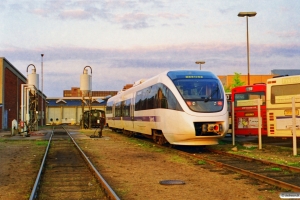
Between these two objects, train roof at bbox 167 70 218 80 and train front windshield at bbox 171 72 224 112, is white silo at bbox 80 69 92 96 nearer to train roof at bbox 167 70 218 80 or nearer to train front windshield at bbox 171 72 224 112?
train roof at bbox 167 70 218 80

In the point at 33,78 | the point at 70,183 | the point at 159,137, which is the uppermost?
the point at 33,78

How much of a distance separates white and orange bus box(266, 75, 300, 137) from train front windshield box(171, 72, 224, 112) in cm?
264

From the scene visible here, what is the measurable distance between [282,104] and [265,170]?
670 cm

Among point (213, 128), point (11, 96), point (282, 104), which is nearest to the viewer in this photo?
point (213, 128)

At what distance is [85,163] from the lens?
13758mm

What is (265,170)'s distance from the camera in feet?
38.0

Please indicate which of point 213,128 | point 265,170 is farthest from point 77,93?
point 265,170

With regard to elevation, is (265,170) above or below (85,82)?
below

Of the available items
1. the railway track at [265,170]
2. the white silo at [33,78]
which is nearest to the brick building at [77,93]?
the white silo at [33,78]

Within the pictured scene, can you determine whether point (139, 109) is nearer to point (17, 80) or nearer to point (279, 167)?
point (279, 167)

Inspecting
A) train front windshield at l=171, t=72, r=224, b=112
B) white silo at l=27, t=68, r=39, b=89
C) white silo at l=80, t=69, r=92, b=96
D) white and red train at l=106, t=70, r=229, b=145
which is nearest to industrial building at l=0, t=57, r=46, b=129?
white silo at l=27, t=68, r=39, b=89

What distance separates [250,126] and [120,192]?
45.5 ft

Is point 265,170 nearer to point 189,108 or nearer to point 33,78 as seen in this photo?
point 189,108

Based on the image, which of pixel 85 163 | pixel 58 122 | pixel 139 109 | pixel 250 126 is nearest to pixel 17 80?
pixel 58 122
